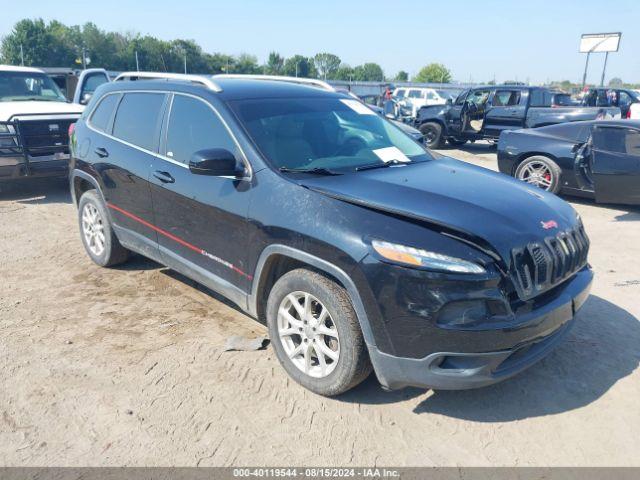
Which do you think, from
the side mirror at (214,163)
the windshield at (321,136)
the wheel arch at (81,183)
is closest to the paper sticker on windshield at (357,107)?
the windshield at (321,136)

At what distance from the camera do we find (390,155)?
12.7 ft

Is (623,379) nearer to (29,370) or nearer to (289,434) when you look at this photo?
(289,434)

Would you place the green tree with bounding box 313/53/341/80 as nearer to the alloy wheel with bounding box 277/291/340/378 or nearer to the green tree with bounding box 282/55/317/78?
the green tree with bounding box 282/55/317/78

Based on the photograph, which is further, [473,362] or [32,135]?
[32,135]

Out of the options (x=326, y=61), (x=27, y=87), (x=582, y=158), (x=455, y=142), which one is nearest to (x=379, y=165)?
(x=582, y=158)

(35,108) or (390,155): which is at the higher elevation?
(35,108)

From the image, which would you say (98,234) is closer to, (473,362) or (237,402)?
(237,402)

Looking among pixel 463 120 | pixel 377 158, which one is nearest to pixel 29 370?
pixel 377 158

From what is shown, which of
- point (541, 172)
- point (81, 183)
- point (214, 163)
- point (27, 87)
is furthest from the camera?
point (27, 87)

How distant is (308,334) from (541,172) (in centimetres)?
671

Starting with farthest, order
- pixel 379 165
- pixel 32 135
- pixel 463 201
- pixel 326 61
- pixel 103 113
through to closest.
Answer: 1. pixel 326 61
2. pixel 32 135
3. pixel 103 113
4. pixel 379 165
5. pixel 463 201

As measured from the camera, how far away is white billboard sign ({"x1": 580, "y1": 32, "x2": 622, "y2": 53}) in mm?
44406

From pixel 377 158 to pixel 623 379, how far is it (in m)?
2.23

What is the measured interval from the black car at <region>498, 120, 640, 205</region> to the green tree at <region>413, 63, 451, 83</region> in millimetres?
103990
